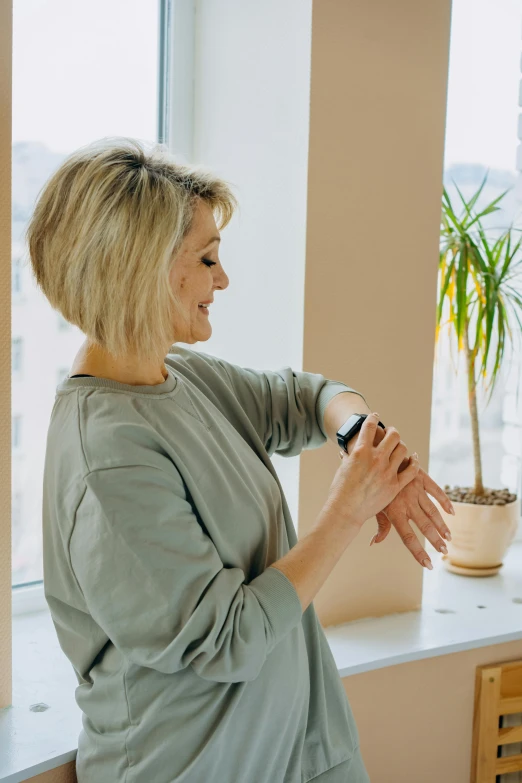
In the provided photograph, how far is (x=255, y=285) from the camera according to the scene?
1.96 metres

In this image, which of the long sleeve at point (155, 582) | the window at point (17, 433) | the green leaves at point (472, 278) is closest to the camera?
the long sleeve at point (155, 582)

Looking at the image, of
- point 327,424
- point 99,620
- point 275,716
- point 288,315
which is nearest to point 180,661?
point 99,620

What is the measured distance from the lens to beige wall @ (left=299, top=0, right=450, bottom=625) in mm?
1794

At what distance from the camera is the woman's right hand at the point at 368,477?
48.8 inches

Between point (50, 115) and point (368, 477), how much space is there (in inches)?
45.5

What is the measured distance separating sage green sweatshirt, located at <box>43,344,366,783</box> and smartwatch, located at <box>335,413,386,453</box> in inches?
5.2

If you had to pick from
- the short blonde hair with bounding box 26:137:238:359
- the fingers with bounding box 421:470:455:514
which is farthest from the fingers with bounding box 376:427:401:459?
the short blonde hair with bounding box 26:137:238:359

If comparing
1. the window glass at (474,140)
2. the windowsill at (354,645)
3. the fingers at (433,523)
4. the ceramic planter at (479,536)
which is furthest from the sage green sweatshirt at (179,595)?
the window glass at (474,140)

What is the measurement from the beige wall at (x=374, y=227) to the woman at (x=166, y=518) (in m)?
0.53

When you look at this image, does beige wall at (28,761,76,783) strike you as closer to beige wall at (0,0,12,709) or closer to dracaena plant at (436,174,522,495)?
beige wall at (0,0,12,709)

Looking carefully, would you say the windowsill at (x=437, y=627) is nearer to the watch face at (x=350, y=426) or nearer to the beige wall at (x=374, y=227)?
the beige wall at (x=374, y=227)

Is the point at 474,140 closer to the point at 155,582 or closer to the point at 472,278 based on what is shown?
the point at 472,278

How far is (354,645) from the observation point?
1858 millimetres

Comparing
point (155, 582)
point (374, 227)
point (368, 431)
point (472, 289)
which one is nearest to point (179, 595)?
point (155, 582)
